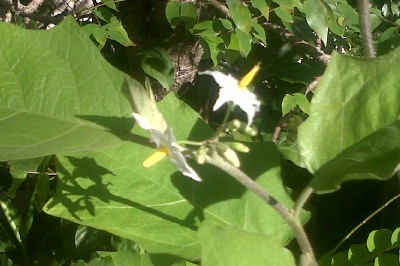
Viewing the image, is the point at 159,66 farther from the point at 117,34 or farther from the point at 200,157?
the point at 200,157

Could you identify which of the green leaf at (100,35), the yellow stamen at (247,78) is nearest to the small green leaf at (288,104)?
the green leaf at (100,35)

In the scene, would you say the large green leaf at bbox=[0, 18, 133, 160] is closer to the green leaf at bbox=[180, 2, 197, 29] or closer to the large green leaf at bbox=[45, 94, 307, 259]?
the large green leaf at bbox=[45, 94, 307, 259]

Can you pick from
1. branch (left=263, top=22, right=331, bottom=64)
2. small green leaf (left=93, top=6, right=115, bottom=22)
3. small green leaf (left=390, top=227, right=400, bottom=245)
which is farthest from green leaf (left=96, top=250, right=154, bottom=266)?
branch (left=263, top=22, right=331, bottom=64)

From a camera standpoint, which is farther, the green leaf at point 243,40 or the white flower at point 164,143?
the green leaf at point 243,40

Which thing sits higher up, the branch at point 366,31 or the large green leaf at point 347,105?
the large green leaf at point 347,105

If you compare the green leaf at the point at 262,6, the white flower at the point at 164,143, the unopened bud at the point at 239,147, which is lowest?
the green leaf at the point at 262,6

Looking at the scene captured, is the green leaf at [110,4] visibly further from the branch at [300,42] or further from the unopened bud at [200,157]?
the unopened bud at [200,157]
